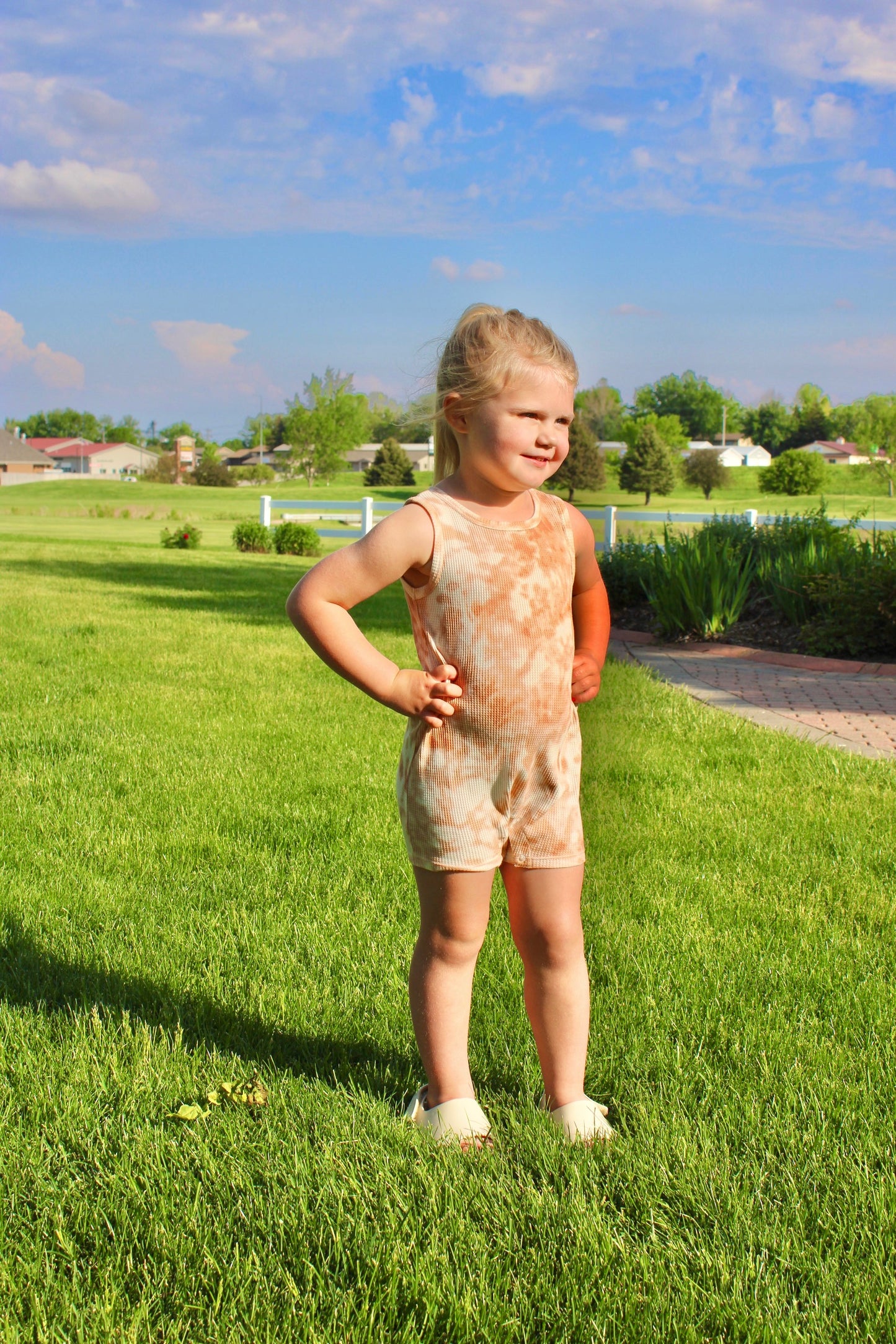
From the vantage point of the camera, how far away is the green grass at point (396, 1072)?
6.06 ft

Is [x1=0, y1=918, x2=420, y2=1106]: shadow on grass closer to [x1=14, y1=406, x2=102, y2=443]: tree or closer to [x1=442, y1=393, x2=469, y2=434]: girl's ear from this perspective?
[x1=442, y1=393, x2=469, y2=434]: girl's ear

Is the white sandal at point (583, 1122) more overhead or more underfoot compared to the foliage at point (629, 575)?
more underfoot

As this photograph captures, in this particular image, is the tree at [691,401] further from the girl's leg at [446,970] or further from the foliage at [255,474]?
the girl's leg at [446,970]

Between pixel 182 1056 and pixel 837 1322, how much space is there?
1.51m

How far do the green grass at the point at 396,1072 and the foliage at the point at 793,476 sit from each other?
63.2 metres

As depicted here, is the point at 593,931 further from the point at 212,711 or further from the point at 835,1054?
the point at 212,711

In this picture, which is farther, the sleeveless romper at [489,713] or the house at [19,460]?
the house at [19,460]

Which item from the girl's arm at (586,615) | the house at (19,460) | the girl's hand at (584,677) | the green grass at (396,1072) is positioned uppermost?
the house at (19,460)

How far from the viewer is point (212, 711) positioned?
661 centimetres

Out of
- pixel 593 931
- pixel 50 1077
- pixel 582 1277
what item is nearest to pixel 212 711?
pixel 593 931

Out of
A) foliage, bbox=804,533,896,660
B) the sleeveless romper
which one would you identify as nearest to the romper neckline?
the sleeveless romper

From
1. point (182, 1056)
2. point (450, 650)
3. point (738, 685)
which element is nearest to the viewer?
point (450, 650)

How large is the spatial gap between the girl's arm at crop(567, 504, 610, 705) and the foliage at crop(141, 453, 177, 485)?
98.2m

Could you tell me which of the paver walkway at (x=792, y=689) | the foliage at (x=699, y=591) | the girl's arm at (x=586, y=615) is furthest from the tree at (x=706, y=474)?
the girl's arm at (x=586, y=615)
